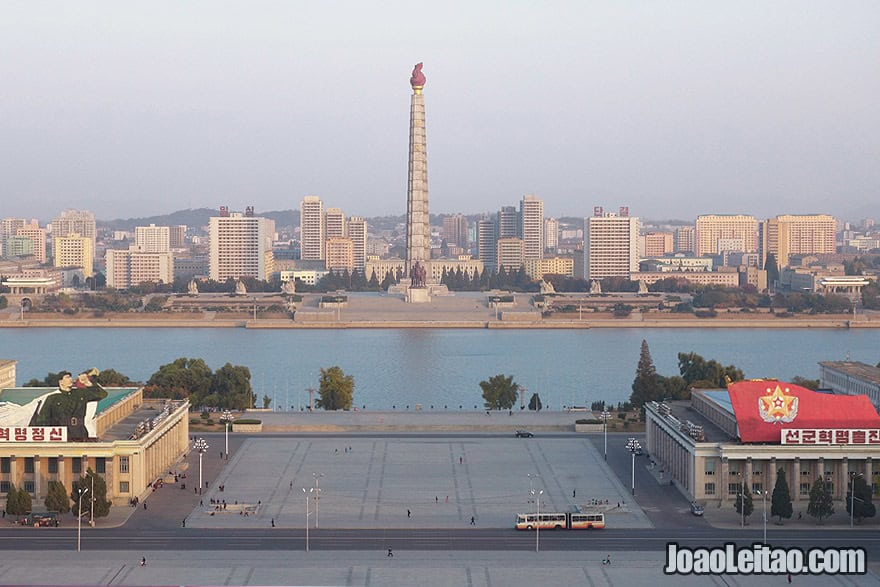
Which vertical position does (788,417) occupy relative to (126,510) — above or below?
above

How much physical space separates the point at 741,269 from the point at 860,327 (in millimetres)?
31197

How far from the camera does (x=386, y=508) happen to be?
2386cm

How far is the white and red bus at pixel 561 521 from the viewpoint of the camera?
22375 millimetres

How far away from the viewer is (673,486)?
85.6 ft

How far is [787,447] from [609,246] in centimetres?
7687

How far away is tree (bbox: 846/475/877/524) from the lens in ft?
74.8

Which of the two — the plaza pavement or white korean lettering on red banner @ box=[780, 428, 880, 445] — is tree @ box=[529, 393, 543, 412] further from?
white korean lettering on red banner @ box=[780, 428, 880, 445]

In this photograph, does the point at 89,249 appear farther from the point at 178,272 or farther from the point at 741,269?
the point at 741,269

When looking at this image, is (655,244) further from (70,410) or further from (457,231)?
(70,410)

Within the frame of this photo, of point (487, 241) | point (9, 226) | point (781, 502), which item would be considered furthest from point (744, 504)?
point (9, 226)

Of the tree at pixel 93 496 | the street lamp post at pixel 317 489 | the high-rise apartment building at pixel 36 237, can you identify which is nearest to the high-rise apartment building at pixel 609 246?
the high-rise apartment building at pixel 36 237

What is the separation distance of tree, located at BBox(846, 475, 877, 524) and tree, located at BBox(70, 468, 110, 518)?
1209 centimetres

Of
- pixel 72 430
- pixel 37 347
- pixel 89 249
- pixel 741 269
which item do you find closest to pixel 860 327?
pixel 741 269

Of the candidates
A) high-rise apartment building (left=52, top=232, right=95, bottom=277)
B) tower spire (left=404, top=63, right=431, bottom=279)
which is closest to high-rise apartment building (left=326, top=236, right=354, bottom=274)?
high-rise apartment building (left=52, top=232, right=95, bottom=277)
